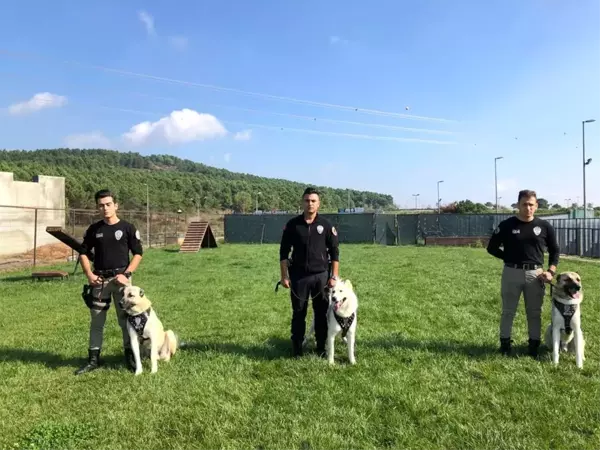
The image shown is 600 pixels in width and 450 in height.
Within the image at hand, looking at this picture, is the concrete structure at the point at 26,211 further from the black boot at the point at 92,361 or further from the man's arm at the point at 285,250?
the man's arm at the point at 285,250

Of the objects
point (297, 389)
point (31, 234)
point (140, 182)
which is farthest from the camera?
point (140, 182)

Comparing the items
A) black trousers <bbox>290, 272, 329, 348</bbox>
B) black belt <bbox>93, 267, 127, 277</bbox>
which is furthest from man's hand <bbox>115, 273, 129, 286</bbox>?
black trousers <bbox>290, 272, 329, 348</bbox>

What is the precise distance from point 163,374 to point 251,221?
29076 millimetres

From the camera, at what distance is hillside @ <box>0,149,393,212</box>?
59.8 meters

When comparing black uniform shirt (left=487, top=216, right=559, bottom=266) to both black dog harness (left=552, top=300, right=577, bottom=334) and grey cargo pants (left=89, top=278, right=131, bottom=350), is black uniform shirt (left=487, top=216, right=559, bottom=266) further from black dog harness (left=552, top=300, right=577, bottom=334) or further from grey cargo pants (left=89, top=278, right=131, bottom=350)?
grey cargo pants (left=89, top=278, right=131, bottom=350)

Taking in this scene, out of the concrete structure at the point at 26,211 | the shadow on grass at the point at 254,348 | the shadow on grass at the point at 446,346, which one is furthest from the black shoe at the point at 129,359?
the concrete structure at the point at 26,211

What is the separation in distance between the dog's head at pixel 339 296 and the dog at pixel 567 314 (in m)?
2.25

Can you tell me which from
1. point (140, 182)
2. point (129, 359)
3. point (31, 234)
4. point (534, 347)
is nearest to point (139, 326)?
point (129, 359)

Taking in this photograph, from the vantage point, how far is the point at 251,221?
3359 cm

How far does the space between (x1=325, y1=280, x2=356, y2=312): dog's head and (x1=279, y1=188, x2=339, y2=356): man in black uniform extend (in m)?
0.09

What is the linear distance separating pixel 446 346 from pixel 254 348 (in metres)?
2.48

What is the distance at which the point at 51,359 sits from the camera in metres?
5.44

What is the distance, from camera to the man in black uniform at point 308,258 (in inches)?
199

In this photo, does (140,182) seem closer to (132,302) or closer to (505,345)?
(132,302)
